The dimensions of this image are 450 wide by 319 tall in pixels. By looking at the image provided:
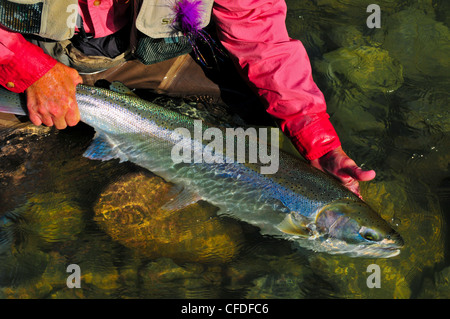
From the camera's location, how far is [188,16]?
10.3ft

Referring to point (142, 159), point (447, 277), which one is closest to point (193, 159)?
point (142, 159)

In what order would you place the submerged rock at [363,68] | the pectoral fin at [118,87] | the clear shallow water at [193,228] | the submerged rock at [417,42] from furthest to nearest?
the submerged rock at [417,42] → the submerged rock at [363,68] → the pectoral fin at [118,87] → the clear shallow water at [193,228]

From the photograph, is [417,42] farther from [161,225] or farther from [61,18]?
[61,18]

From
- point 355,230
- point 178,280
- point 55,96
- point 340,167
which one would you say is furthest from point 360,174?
point 55,96

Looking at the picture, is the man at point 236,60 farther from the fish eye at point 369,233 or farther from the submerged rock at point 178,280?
the submerged rock at point 178,280

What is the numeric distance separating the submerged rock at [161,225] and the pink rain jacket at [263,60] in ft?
3.15

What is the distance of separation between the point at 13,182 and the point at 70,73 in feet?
3.49

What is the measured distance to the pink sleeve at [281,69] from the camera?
3.14 metres

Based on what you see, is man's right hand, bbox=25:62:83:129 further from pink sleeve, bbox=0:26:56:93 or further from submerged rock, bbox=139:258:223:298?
submerged rock, bbox=139:258:223:298

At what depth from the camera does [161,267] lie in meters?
3.14

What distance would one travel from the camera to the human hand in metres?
3.07

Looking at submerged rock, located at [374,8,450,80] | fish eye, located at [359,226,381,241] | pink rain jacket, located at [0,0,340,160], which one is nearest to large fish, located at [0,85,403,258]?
fish eye, located at [359,226,381,241]

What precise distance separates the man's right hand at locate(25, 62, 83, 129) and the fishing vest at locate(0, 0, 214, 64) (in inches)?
10.6

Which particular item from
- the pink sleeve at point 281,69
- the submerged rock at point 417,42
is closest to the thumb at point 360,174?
the pink sleeve at point 281,69
